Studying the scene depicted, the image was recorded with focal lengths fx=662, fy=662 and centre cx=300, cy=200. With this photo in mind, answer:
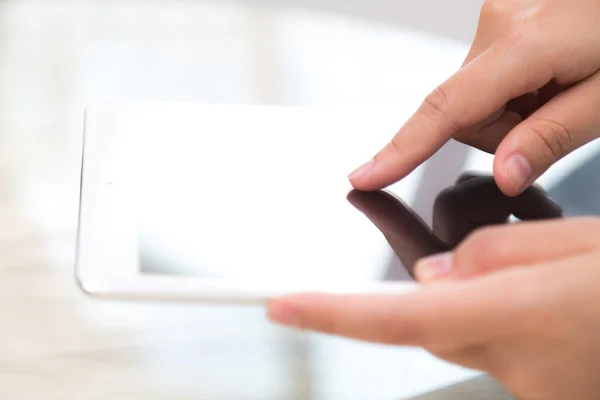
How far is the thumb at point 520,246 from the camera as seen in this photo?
0.21 m

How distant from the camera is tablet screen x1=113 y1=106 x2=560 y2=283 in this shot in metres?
0.29

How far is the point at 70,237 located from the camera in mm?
314

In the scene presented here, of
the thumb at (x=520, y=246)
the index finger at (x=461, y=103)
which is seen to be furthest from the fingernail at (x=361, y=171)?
the thumb at (x=520, y=246)

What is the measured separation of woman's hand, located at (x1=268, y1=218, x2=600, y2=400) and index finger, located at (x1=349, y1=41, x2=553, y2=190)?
11 centimetres

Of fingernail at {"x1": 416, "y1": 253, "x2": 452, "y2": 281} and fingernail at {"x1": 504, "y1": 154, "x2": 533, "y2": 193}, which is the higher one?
fingernail at {"x1": 504, "y1": 154, "x2": 533, "y2": 193}

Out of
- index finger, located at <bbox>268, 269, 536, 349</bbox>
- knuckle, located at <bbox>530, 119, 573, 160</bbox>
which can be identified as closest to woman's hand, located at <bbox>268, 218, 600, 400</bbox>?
index finger, located at <bbox>268, 269, 536, 349</bbox>

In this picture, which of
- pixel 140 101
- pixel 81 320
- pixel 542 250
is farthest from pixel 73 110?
pixel 542 250

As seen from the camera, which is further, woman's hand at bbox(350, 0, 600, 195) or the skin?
woman's hand at bbox(350, 0, 600, 195)

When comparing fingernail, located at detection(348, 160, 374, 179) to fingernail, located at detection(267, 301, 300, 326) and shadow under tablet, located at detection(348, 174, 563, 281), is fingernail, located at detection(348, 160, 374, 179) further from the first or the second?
fingernail, located at detection(267, 301, 300, 326)

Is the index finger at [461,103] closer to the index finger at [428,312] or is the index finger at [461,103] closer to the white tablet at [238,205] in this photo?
the white tablet at [238,205]

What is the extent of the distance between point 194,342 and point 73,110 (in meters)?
0.18

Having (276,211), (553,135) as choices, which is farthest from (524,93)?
(276,211)

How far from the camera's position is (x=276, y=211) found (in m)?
0.31

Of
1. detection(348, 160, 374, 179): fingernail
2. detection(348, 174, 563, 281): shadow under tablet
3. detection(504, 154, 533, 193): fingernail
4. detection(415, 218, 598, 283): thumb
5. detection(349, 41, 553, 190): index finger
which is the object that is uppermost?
detection(349, 41, 553, 190): index finger
